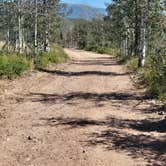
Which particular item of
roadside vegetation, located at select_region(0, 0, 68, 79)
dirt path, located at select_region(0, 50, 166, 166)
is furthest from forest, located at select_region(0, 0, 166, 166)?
roadside vegetation, located at select_region(0, 0, 68, 79)

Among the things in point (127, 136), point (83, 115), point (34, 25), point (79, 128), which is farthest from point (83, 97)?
point (34, 25)

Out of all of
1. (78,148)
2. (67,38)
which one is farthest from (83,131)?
(67,38)

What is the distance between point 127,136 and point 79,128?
1.25 metres

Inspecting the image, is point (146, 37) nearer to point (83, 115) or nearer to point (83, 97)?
point (83, 97)

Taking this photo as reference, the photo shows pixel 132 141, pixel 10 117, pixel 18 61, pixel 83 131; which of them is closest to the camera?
pixel 132 141

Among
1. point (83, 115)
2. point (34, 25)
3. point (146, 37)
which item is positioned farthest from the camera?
point (34, 25)

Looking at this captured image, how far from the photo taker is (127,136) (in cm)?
1101

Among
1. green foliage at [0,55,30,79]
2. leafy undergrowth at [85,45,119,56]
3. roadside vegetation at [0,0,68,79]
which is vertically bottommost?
leafy undergrowth at [85,45,119,56]

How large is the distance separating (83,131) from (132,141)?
4.38ft

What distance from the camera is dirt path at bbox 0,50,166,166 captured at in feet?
30.7

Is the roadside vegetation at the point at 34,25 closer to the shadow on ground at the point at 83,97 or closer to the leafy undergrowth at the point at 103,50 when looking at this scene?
the shadow on ground at the point at 83,97

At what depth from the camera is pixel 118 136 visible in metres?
11.0

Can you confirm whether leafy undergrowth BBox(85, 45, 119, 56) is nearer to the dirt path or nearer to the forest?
the forest

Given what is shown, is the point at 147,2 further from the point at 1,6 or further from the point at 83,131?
the point at 1,6
